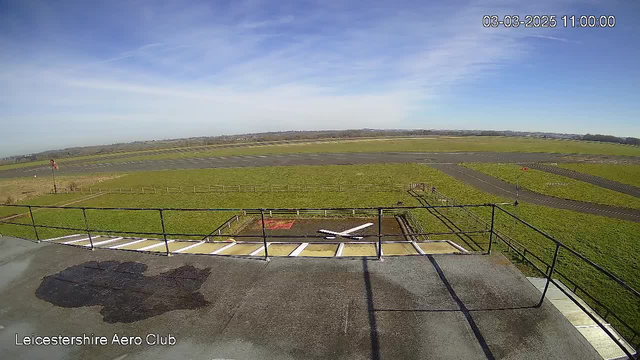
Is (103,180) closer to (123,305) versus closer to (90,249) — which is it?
(90,249)

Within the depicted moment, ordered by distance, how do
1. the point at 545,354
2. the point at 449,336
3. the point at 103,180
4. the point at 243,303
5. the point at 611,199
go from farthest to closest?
the point at 103,180 < the point at 611,199 < the point at 243,303 < the point at 449,336 < the point at 545,354

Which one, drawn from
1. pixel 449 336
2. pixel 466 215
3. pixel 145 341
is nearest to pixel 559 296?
pixel 449 336

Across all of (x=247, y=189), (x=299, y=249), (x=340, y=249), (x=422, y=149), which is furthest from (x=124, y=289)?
(x=422, y=149)

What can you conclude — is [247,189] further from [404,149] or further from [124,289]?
[404,149]

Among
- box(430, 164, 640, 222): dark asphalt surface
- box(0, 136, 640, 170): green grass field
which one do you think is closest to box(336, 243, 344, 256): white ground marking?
box(430, 164, 640, 222): dark asphalt surface

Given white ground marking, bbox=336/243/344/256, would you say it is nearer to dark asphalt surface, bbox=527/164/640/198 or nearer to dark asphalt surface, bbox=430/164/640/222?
dark asphalt surface, bbox=430/164/640/222

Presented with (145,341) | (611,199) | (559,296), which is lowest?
(611,199)

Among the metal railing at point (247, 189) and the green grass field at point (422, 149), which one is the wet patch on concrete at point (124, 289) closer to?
the metal railing at point (247, 189)
